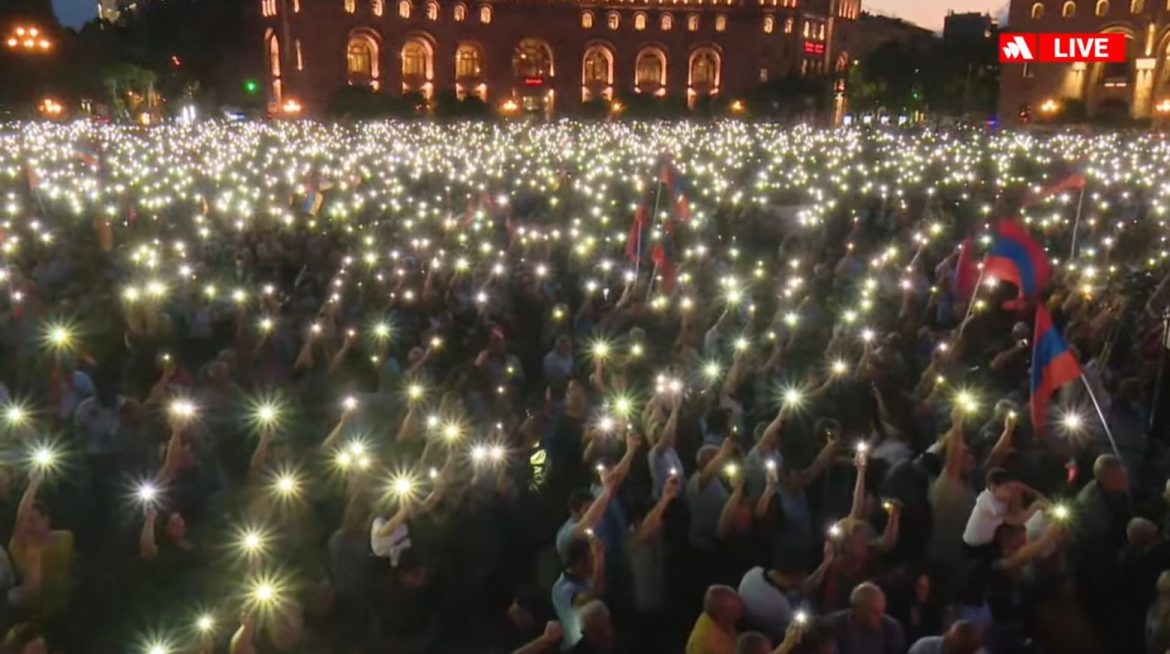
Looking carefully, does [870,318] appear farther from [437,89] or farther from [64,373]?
[437,89]

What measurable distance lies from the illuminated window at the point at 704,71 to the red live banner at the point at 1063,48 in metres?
26.5

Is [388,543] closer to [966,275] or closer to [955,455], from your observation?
[955,455]

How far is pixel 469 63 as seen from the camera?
8612 centimetres

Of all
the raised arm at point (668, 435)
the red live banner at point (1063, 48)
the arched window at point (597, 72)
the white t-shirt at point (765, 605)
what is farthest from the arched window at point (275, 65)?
the white t-shirt at point (765, 605)

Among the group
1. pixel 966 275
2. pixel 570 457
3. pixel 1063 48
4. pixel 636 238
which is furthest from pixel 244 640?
pixel 1063 48

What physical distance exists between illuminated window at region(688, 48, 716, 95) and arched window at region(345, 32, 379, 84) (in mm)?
26564

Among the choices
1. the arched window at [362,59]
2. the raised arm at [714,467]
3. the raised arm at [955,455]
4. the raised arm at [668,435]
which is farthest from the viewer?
the arched window at [362,59]

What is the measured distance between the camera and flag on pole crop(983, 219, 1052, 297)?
29.7ft

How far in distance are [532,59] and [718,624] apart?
85.6 meters

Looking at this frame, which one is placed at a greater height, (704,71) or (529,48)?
(529,48)

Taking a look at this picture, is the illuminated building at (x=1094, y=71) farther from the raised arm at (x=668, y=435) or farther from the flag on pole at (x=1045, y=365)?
the raised arm at (x=668, y=435)

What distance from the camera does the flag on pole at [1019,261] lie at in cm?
904

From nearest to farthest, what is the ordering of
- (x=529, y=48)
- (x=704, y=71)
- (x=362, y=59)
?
(x=362, y=59) → (x=529, y=48) → (x=704, y=71)

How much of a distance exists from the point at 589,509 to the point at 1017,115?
7321cm
